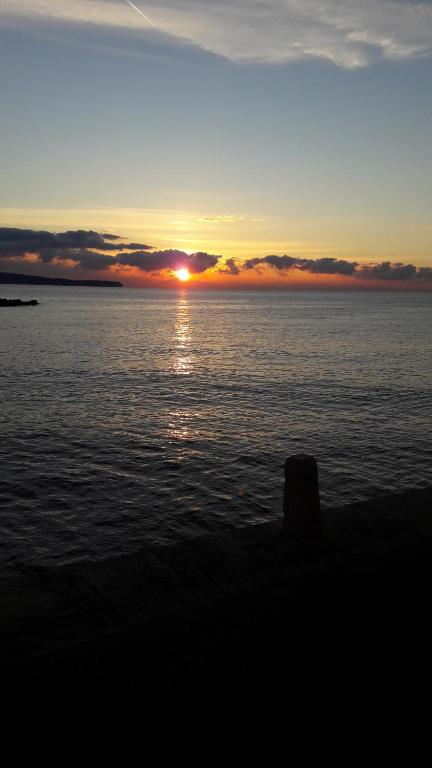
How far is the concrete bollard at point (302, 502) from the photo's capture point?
789 centimetres

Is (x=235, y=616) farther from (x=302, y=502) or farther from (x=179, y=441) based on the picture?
(x=179, y=441)

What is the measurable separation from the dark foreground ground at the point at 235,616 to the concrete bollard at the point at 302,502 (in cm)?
19

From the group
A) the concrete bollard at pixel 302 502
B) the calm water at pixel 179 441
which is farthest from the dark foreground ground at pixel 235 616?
the calm water at pixel 179 441

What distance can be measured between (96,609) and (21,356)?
49.4 meters

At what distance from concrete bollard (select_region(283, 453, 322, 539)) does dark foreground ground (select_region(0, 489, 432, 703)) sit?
7.5 inches

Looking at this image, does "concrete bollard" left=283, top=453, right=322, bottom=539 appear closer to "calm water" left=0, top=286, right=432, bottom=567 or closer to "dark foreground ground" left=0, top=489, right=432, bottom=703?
"dark foreground ground" left=0, top=489, right=432, bottom=703

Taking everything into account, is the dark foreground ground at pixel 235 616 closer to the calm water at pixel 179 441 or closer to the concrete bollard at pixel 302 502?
the concrete bollard at pixel 302 502

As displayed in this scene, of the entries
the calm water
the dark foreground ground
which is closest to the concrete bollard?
the dark foreground ground

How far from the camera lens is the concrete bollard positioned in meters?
7.89

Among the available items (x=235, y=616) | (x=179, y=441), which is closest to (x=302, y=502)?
(x=235, y=616)

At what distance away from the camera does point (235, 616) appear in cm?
607

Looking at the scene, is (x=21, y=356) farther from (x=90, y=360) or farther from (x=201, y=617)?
Result: (x=201, y=617)

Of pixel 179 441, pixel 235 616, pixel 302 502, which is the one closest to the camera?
pixel 235 616

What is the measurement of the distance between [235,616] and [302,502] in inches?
89.0
